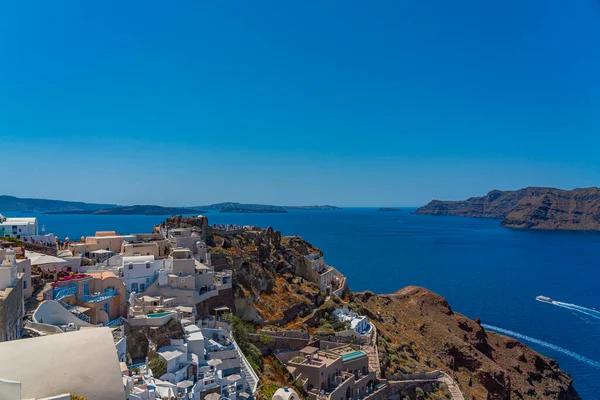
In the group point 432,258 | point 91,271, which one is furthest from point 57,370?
point 432,258

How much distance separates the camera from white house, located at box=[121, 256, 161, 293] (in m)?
33.7

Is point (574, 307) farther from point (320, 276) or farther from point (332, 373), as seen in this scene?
point (332, 373)

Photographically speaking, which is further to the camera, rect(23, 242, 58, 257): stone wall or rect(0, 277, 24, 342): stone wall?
rect(23, 242, 58, 257): stone wall

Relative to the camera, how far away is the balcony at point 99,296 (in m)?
27.0

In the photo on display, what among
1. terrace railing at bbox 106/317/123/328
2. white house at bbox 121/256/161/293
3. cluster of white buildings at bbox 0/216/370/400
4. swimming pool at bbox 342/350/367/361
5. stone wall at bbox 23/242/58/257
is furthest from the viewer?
stone wall at bbox 23/242/58/257

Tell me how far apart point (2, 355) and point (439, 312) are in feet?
199

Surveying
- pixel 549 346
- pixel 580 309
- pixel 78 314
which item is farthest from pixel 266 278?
pixel 580 309

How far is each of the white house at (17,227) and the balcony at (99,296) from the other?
22.4m

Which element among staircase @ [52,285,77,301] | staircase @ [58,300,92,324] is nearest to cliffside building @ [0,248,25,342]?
staircase @ [58,300,92,324]

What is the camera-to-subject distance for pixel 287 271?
54.4 meters

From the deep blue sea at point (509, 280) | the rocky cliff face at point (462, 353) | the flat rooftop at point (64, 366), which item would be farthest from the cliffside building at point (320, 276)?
the flat rooftop at point (64, 366)

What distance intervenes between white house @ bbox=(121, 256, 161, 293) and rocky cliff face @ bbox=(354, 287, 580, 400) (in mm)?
21324

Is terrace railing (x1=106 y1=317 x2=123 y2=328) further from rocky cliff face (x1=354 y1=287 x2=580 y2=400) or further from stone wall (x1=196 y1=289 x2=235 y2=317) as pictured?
rocky cliff face (x1=354 y1=287 x2=580 y2=400)

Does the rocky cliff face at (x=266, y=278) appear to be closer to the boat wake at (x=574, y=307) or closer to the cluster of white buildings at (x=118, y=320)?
the cluster of white buildings at (x=118, y=320)
